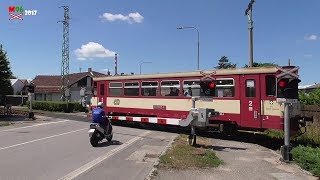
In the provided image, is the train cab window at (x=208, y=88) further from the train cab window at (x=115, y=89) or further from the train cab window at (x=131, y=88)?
the train cab window at (x=115, y=89)

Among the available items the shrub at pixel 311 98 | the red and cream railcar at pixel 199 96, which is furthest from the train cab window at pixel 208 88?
the shrub at pixel 311 98

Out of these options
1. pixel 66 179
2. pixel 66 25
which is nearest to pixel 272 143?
pixel 66 179

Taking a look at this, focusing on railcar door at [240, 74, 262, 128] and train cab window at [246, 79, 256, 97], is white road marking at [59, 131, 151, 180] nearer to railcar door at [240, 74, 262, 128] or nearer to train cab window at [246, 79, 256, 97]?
railcar door at [240, 74, 262, 128]

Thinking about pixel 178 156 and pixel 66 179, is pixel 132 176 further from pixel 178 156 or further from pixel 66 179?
pixel 178 156

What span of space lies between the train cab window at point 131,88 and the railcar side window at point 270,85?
8783 millimetres

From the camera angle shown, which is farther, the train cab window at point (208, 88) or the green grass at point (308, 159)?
the train cab window at point (208, 88)

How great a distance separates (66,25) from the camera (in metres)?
58.1

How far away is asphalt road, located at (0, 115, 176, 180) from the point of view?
10.2 metres

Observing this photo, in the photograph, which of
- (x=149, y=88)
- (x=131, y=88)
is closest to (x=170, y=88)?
(x=149, y=88)

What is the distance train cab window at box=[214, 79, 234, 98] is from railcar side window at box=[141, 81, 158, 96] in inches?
174

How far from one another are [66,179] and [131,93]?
48.7ft

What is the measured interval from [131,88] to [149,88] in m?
1.73

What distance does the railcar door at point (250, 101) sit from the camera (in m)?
17.4

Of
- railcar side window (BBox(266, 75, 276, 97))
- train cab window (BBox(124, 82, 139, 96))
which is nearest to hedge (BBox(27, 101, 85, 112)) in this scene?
train cab window (BBox(124, 82, 139, 96))
